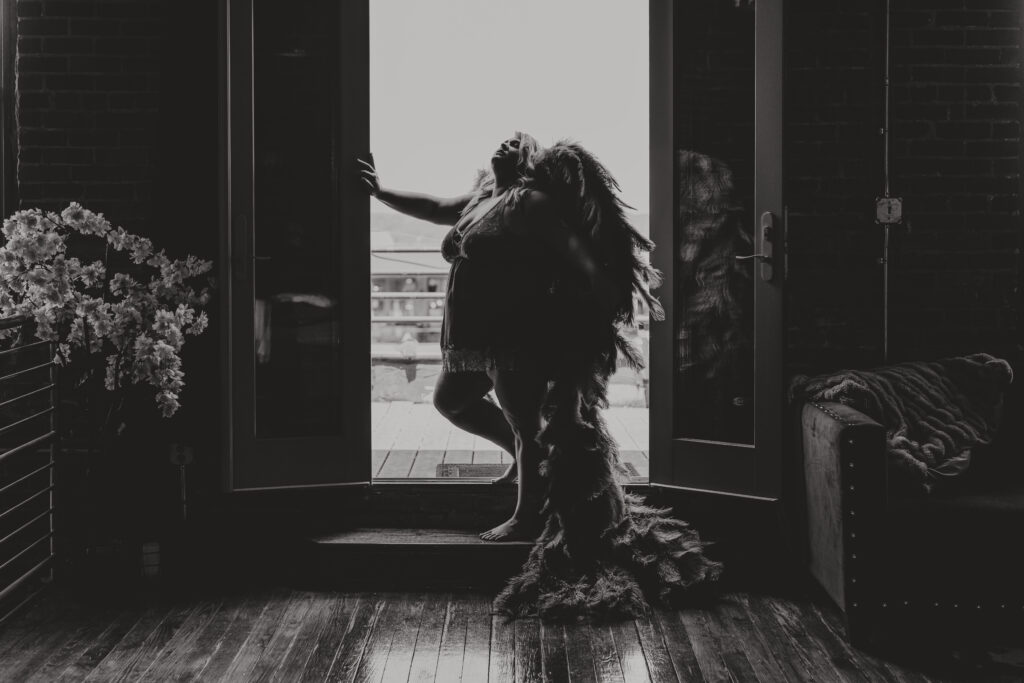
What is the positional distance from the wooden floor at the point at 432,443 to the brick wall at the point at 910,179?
41.1 inches

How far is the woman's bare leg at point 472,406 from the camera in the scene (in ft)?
11.4

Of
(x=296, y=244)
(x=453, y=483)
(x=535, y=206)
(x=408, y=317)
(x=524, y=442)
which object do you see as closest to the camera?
(x=535, y=206)

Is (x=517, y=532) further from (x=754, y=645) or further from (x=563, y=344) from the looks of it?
(x=754, y=645)

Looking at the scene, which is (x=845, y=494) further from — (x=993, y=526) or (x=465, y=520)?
(x=465, y=520)

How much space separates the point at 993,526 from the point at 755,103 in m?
1.58

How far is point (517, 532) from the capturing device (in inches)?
137

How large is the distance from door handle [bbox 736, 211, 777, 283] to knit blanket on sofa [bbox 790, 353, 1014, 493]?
0.39m

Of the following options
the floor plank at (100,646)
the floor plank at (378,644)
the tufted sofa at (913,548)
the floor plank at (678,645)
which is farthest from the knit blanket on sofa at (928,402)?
the floor plank at (100,646)

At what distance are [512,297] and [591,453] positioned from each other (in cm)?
59

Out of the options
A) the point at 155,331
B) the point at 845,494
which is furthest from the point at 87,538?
the point at 845,494

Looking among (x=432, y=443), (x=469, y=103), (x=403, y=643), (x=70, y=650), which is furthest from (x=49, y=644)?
(x=469, y=103)

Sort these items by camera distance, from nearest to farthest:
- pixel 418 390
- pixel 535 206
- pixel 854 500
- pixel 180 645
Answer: pixel 854 500, pixel 180 645, pixel 535 206, pixel 418 390

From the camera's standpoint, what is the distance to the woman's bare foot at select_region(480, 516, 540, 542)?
346 cm

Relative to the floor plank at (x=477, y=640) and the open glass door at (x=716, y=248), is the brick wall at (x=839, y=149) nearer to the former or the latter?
the open glass door at (x=716, y=248)
